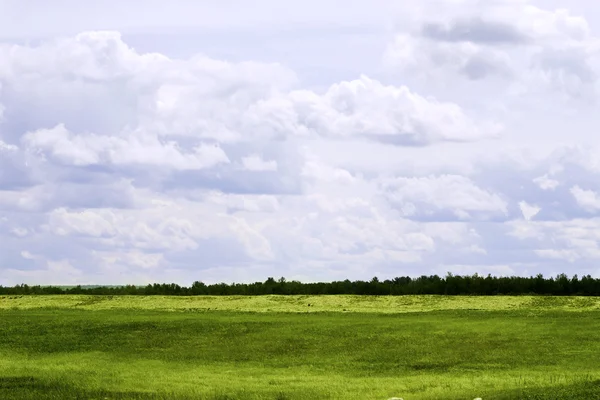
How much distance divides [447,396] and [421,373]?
22.0 ft

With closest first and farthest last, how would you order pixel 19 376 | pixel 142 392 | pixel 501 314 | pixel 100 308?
pixel 142 392 → pixel 19 376 → pixel 501 314 → pixel 100 308

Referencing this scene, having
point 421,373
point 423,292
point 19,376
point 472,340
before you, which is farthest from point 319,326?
point 423,292

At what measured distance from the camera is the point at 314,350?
3747 centimetres

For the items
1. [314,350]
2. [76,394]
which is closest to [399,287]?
[314,350]

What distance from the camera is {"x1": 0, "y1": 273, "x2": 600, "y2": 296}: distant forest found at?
60219 mm

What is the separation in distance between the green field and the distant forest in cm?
775

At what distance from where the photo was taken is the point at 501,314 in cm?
4716

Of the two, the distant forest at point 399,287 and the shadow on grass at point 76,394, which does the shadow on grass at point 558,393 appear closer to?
the shadow on grass at point 76,394

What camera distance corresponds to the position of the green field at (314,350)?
27.5m

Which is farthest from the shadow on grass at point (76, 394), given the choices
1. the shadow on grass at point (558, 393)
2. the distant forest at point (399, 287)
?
the distant forest at point (399, 287)

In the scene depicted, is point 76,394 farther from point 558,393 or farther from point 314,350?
point 558,393

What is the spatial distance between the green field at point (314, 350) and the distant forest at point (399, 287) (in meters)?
7.75

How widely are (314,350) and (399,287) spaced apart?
95.8 ft

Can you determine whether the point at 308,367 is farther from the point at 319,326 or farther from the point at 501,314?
the point at 501,314
